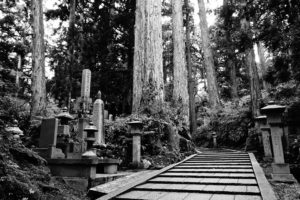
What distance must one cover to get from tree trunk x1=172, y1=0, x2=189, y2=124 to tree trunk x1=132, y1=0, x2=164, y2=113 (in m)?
4.59

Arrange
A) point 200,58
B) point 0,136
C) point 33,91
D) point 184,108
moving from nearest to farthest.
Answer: point 0,136 < point 33,91 < point 184,108 < point 200,58

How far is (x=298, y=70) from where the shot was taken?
667cm

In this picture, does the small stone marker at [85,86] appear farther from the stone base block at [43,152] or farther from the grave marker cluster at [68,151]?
the stone base block at [43,152]

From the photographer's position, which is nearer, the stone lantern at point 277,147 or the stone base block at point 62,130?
the stone lantern at point 277,147

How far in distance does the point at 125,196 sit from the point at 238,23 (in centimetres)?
1054

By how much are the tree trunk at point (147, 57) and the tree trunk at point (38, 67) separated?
385 centimetres

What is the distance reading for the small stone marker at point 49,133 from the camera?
16.4 ft

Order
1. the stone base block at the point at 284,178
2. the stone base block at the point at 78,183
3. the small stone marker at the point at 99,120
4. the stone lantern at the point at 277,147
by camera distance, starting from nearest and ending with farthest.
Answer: the stone base block at the point at 78,183 < the stone base block at the point at 284,178 < the stone lantern at the point at 277,147 < the small stone marker at the point at 99,120

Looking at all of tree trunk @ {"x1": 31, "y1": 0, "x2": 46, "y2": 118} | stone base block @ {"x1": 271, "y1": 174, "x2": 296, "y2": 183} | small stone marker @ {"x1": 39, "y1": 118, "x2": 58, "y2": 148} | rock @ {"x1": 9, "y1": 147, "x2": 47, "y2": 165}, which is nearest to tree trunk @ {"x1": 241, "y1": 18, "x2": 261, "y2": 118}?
stone base block @ {"x1": 271, "y1": 174, "x2": 296, "y2": 183}

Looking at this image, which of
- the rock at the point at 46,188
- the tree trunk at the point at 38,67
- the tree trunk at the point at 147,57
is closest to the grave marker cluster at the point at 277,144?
the tree trunk at the point at 147,57

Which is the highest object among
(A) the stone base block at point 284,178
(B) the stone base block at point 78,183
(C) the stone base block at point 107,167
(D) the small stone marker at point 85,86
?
(D) the small stone marker at point 85,86

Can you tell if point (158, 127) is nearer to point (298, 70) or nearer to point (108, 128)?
point (108, 128)

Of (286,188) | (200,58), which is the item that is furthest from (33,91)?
(200,58)

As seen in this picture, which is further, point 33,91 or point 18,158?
point 33,91
